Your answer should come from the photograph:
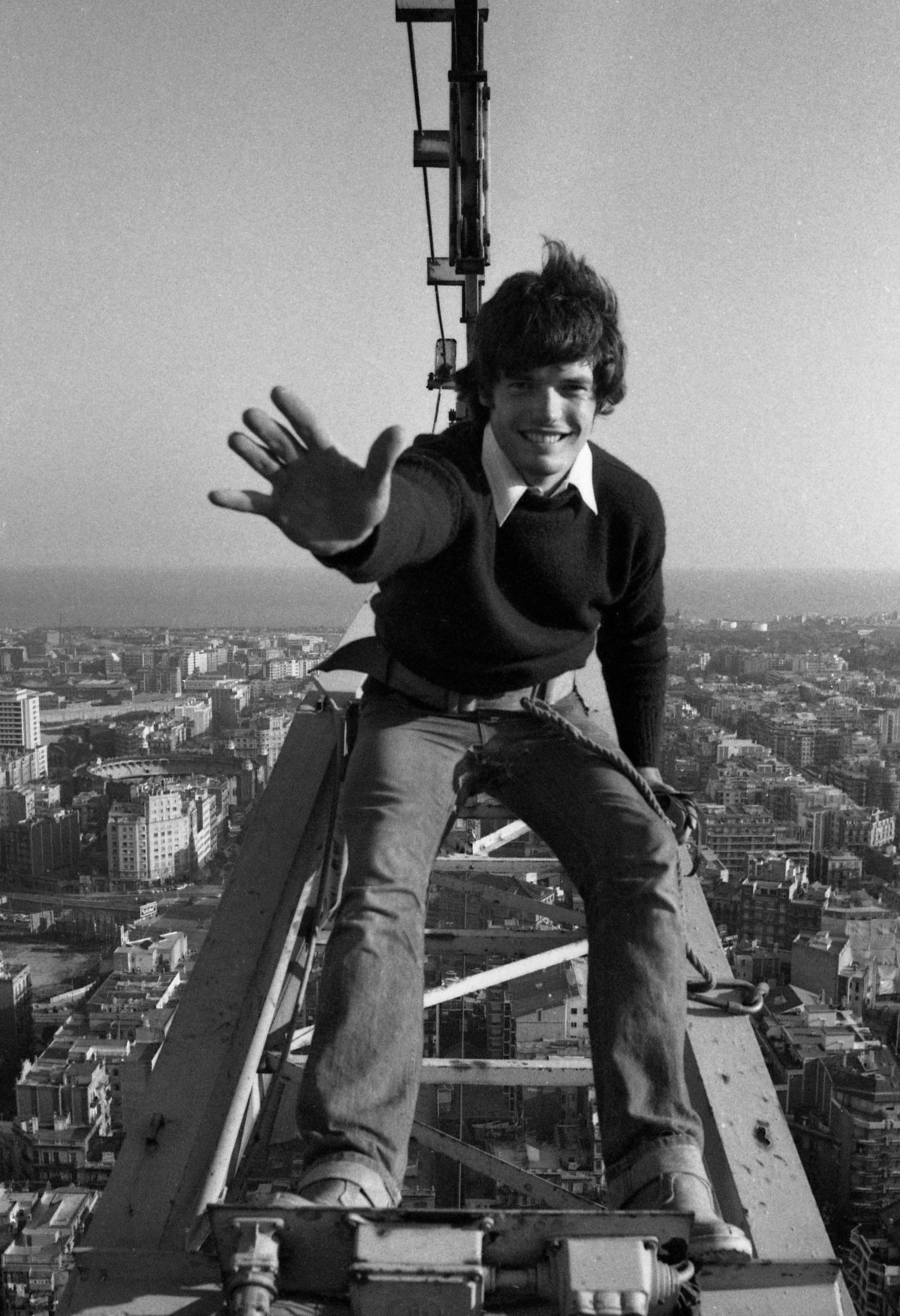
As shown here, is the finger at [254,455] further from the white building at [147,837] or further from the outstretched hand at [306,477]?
the white building at [147,837]

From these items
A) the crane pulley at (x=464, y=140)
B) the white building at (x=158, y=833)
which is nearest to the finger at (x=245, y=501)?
the crane pulley at (x=464, y=140)

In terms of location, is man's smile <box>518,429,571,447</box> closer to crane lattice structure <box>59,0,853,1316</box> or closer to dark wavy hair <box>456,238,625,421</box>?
dark wavy hair <box>456,238,625,421</box>

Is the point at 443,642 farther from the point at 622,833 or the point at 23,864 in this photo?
the point at 23,864

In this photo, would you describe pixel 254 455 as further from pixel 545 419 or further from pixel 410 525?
pixel 545 419

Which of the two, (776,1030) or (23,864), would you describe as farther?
(23,864)

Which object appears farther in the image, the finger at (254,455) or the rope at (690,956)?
the rope at (690,956)

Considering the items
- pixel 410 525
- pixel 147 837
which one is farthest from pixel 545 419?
pixel 147 837

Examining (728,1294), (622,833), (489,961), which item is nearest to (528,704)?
(622,833)
